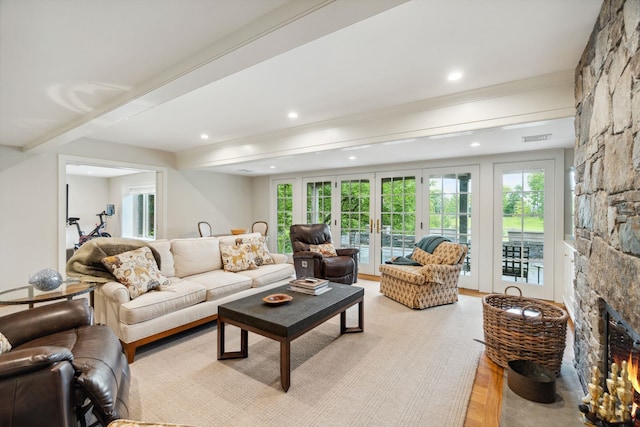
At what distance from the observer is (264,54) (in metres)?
1.69

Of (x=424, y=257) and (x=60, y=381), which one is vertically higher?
(x=424, y=257)

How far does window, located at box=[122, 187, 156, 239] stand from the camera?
783 centimetres

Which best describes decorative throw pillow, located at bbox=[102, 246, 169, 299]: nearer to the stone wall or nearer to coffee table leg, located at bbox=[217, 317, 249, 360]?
coffee table leg, located at bbox=[217, 317, 249, 360]

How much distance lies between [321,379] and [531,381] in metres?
1.40

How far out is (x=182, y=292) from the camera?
2795mm

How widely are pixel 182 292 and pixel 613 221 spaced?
10.4ft

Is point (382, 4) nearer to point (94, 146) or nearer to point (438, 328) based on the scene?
point (438, 328)

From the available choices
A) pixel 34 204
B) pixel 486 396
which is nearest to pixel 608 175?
pixel 486 396

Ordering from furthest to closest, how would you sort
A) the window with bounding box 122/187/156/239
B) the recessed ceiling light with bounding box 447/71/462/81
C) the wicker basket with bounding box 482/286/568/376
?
the window with bounding box 122/187/156/239 → the recessed ceiling light with bounding box 447/71/462/81 → the wicker basket with bounding box 482/286/568/376

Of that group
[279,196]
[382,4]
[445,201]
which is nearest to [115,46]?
[382,4]

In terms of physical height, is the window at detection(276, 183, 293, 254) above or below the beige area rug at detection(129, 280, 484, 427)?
above

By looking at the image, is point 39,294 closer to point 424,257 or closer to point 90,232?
point 424,257

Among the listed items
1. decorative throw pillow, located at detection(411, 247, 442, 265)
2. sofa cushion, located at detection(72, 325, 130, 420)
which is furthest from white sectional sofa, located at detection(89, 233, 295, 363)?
decorative throw pillow, located at detection(411, 247, 442, 265)

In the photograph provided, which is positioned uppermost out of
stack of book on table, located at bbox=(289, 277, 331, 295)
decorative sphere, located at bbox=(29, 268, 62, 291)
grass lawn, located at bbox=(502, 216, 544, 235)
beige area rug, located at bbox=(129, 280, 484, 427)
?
grass lawn, located at bbox=(502, 216, 544, 235)
